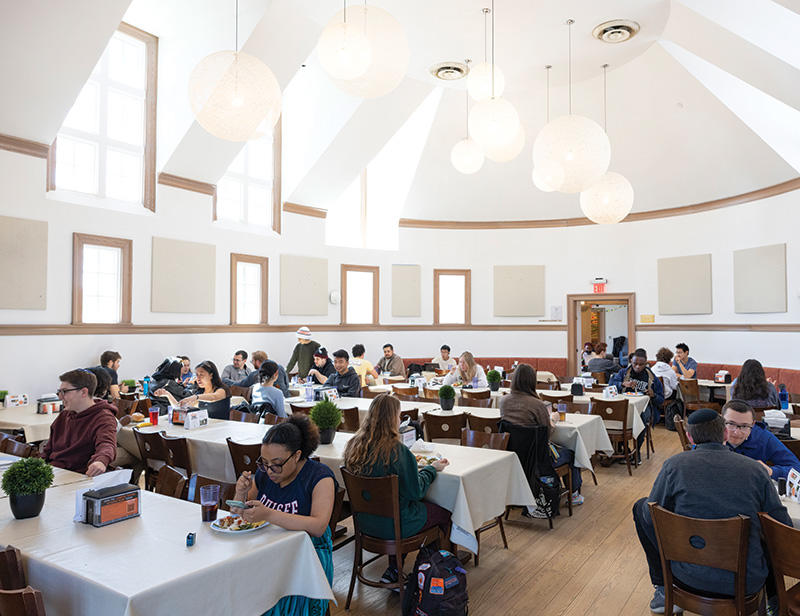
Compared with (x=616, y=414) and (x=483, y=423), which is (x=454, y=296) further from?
(x=483, y=423)

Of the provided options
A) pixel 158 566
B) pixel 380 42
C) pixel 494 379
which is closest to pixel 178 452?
pixel 158 566

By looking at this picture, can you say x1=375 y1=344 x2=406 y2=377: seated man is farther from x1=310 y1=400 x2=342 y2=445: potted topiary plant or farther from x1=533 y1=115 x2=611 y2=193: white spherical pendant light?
x1=310 y1=400 x2=342 y2=445: potted topiary plant

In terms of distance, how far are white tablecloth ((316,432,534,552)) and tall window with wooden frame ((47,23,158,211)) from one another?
242 inches

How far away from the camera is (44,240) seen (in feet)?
24.3

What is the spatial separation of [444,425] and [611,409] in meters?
2.03

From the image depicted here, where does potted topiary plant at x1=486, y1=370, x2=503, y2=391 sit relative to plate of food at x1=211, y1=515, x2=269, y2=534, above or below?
above

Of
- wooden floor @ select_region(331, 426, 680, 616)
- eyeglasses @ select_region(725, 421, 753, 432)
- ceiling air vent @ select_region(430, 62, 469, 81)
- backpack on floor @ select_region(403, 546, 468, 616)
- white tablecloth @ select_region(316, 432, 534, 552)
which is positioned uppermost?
ceiling air vent @ select_region(430, 62, 469, 81)

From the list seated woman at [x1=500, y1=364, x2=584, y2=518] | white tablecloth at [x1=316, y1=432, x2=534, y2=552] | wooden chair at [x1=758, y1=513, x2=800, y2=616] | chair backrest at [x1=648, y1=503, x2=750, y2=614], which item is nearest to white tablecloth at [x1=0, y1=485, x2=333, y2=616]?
white tablecloth at [x1=316, y1=432, x2=534, y2=552]

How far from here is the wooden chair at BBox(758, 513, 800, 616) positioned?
7.45 feet

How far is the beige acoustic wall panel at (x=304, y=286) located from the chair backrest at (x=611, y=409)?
20.6 feet

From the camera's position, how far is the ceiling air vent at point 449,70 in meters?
8.32

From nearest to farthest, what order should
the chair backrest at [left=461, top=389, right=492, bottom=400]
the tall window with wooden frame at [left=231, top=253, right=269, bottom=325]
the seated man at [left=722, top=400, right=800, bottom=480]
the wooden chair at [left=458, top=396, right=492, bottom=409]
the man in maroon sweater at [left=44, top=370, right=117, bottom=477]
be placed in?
the seated man at [left=722, top=400, right=800, bottom=480], the man in maroon sweater at [left=44, top=370, right=117, bottom=477], the wooden chair at [left=458, top=396, right=492, bottom=409], the chair backrest at [left=461, top=389, right=492, bottom=400], the tall window with wooden frame at [left=231, top=253, right=269, bottom=325]

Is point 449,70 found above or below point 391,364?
above

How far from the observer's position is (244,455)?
13.3 feet
